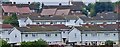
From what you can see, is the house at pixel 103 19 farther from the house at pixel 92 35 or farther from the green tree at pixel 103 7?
the green tree at pixel 103 7

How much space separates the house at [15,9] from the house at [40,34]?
415cm

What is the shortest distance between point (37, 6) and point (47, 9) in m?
1.39

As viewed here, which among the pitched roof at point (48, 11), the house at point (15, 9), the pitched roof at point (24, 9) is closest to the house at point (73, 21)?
the house at point (15, 9)

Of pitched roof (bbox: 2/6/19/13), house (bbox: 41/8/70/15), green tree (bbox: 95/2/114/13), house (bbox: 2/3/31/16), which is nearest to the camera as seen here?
house (bbox: 2/3/31/16)

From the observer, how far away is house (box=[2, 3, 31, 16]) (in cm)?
1101

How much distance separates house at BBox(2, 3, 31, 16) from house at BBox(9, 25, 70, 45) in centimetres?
415

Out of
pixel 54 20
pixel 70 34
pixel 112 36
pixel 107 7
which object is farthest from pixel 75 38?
pixel 107 7

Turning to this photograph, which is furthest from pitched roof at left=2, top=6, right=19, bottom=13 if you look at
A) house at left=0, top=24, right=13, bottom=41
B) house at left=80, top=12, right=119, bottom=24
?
house at left=0, top=24, right=13, bottom=41

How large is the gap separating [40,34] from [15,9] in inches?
194

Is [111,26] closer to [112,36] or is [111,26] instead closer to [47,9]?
[112,36]

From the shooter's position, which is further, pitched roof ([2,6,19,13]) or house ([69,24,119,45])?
pitched roof ([2,6,19,13])

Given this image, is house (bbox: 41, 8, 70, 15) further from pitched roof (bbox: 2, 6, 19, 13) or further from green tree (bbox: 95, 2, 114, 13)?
green tree (bbox: 95, 2, 114, 13)

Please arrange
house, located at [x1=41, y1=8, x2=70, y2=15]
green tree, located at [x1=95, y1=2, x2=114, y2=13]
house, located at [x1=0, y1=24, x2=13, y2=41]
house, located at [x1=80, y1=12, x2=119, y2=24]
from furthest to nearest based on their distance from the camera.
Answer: green tree, located at [x1=95, y1=2, x2=114, y2=13]
house, located at [x1=41, y1=8, x2=70, y2=15]
house, located at [x1=80, y1=12, x2=119, y2=24]
house, located at [x1=0, y1=24, x2=13, y2=41]

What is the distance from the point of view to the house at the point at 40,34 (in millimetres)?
6418
